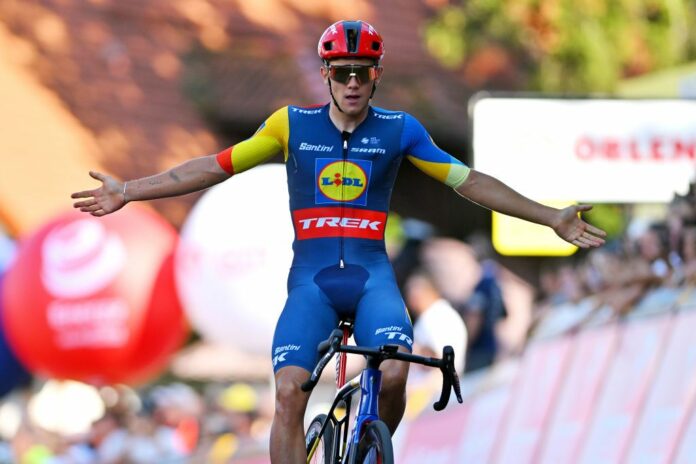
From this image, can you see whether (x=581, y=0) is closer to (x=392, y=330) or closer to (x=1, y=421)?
(x=1, y=421)

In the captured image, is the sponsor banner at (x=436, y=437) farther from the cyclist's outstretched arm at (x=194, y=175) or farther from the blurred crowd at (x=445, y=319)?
the cyclist's outstretched arm at (x=194, y=175)

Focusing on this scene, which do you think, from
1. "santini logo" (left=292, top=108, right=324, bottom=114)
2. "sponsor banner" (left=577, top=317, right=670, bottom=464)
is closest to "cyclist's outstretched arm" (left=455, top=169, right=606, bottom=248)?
"santini logo" (left=292, top=108, right=324, bottom=114)

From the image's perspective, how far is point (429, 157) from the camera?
734 cm

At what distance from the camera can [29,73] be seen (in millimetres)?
25156

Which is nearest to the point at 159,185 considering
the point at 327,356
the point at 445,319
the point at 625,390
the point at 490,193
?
the point at 327,356

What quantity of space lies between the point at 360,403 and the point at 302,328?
50cm

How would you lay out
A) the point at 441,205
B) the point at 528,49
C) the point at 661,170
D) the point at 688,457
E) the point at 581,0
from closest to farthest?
the point at 688,457
the point at 661,170
the point at 581,0
the point at 528,49
the point at 441,205

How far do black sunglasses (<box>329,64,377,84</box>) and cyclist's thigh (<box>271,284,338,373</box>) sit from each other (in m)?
0.89

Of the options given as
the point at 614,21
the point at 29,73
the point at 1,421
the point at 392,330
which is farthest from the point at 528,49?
the point at 392,330

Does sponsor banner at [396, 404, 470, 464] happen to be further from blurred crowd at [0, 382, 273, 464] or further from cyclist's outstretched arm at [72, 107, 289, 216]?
cyclist's outstretched arm at [72, 107, 289, 216]

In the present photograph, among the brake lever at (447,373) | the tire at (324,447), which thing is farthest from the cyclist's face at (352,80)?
the tire at (324,447)

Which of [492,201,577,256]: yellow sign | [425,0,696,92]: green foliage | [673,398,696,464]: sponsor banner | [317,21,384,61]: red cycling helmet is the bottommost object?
[673,398,696,464]: sponsor banner

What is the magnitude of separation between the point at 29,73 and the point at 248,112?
10.8 feet

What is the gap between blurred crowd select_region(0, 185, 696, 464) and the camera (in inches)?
391
